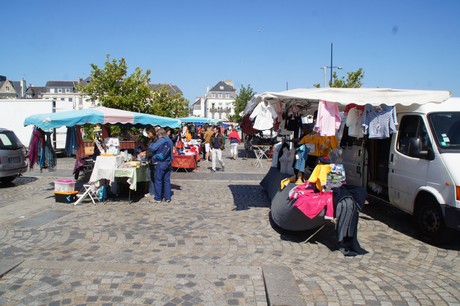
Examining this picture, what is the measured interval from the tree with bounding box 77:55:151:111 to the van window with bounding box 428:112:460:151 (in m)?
16.5

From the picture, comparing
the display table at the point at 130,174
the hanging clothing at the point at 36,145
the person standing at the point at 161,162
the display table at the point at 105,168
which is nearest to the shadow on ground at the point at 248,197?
the person standing at the point at 161,162

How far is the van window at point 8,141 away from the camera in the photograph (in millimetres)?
11422

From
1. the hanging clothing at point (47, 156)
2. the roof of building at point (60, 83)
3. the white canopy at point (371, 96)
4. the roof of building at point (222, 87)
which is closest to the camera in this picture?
the white canopy at point (371, 96)

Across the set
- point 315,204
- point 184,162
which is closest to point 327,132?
point 315,204

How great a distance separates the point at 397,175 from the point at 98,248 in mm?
5489

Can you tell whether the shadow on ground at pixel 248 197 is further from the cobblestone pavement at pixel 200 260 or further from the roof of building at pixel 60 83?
the roof of building at pixel 60 83

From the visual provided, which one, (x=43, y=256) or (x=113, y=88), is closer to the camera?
(x=43, y=256)

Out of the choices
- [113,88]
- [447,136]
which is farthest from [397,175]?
[113,88]

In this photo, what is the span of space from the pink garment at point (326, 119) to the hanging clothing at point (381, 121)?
0.70 metres

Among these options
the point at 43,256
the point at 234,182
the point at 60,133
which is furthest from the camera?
the point at 60,133

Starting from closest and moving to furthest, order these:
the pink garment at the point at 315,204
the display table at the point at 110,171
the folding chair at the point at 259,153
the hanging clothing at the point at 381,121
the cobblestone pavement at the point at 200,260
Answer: the cobblestone pavement at the point at 200,260
the pink garment at the point at 315,204
the hanging clothing at the point at 381,121
the display table at the point at 110,171
the folding chair at the point at 259,153

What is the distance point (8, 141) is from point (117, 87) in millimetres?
9419

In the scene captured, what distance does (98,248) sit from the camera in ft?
18.7

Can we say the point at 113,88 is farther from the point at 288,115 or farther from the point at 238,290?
the point at 238,290
